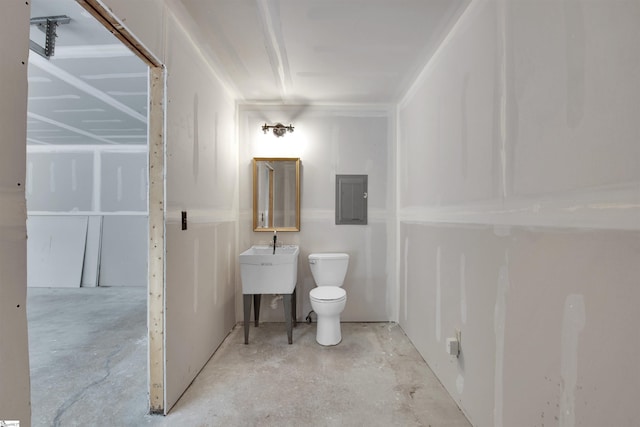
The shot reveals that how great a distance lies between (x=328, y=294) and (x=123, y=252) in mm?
3787

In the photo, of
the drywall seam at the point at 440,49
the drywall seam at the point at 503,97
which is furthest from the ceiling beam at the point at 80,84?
the drywall seam at the point at 503,97

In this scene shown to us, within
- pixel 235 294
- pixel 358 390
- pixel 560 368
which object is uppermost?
pixel 560 368

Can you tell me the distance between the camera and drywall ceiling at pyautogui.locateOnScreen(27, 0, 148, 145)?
182 centimetres

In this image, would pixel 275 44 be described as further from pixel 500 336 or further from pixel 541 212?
pixel 500 336

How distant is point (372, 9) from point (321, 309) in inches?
85.8

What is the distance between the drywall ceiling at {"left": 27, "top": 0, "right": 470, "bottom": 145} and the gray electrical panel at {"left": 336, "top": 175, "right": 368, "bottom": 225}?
823 mm

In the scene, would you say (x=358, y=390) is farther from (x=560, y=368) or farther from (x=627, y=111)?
(x=627, y=111)

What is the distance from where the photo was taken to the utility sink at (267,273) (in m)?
2.52

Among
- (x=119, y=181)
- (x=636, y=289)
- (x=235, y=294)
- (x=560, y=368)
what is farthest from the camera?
(x=119, y=181)

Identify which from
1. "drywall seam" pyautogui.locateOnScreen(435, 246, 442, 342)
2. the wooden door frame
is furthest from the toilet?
the wooden door frame

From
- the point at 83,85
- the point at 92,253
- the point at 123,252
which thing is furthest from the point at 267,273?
the point at 92,253

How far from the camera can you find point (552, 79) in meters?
1.03

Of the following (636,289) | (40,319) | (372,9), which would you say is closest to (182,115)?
(372,9)

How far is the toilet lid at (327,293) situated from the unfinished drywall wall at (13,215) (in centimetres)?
184
